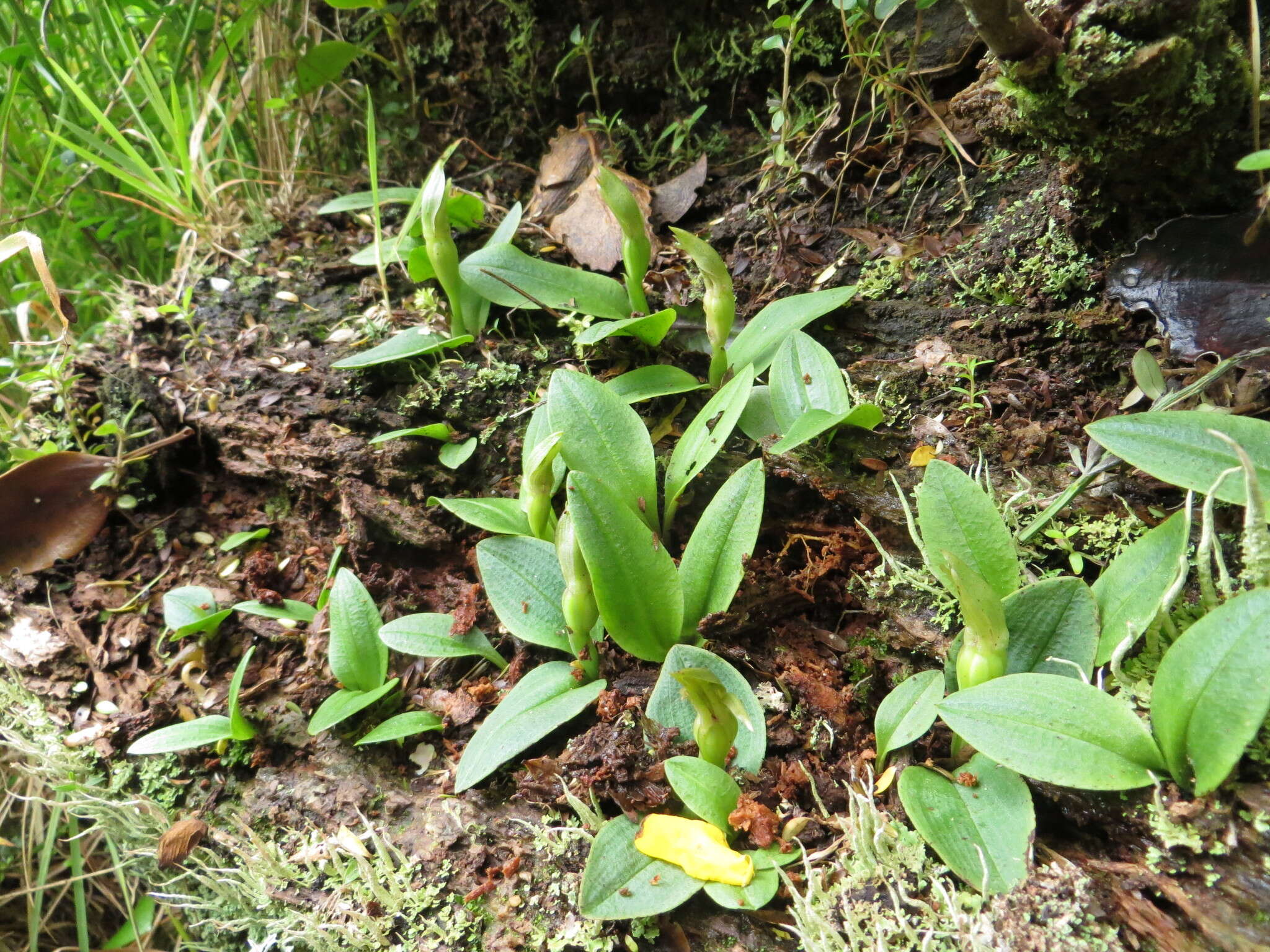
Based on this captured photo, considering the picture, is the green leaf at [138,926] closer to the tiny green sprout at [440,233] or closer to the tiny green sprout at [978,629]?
the tiny green sprout at [440,233]

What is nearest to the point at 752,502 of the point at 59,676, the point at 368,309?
the point at 368,309

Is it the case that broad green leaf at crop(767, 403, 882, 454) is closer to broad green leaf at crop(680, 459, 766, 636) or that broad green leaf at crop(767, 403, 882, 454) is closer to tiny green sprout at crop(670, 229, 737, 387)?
broad green leaf at crop(680, 459, 766, 636)

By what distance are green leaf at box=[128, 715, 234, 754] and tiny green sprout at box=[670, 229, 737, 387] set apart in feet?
3.87

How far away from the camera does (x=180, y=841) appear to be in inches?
53.0

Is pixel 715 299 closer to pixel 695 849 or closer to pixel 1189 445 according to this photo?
pixel 1189 445

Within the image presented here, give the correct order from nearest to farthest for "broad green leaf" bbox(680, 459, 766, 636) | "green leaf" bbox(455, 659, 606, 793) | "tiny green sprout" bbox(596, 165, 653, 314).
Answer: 1. "green leaf" bbox(455, 659, 606, 793)
2. "broad green leaf" bbox(680, 459, 766, 636)
3. "tiny green sprout" bbox(596, 165, 653, 314)

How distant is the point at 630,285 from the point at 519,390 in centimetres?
35

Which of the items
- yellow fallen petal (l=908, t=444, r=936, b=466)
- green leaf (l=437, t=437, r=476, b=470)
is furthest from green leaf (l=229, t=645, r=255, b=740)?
yellow fallen petal (l=908, t=444, r=936, b=466)

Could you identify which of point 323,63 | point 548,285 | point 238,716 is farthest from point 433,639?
point 323,63

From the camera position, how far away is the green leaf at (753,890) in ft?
3.19

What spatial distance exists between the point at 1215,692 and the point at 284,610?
5.23 ft

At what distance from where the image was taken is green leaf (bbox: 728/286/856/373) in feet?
5.01

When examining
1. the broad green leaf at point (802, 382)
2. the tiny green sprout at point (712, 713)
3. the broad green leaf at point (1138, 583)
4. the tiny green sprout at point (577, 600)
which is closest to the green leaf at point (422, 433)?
the tiny green sprout at point (577, 600)

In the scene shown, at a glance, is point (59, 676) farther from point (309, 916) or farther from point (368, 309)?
point (368, 309)
